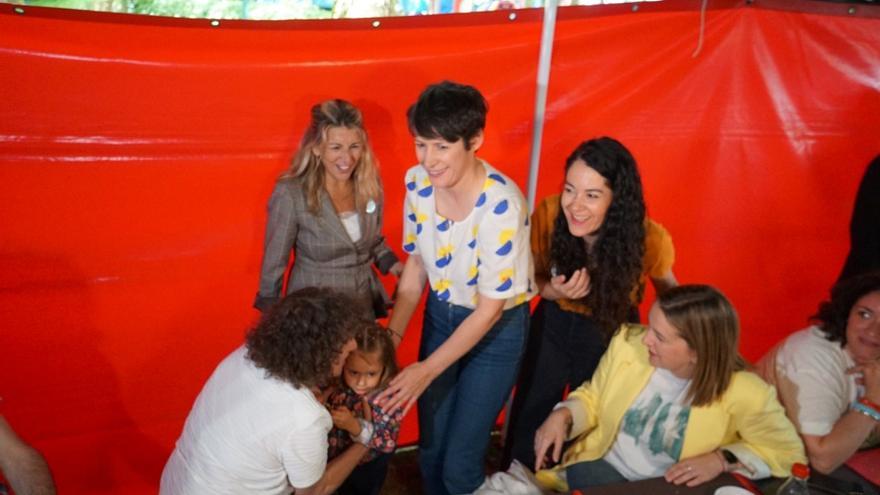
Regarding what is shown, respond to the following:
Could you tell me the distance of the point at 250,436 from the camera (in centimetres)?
158

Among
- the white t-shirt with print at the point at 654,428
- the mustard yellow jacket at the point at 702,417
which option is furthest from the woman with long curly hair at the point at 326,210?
the white t-shirt with print at the point at 654,428

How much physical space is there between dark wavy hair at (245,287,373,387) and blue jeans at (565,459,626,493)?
0.80m

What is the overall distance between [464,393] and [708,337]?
771mm

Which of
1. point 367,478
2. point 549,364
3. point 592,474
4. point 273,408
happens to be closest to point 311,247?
point 273,408

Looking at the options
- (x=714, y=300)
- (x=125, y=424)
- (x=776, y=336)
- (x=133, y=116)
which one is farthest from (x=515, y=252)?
(x=776, y=336)

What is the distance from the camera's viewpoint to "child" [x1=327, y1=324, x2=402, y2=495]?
6.35 feet

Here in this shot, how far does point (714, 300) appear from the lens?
5.74 feet

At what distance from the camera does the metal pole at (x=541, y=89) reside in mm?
2516

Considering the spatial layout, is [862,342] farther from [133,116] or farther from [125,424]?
[125,424]

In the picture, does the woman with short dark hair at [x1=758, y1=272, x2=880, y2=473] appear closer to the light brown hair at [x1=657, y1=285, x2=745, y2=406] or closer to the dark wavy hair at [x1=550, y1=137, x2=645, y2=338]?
the light brown hair at [x1=657, y1=285, x2=745, y2=406]

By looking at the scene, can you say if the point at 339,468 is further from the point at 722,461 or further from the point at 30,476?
the point at 722,461

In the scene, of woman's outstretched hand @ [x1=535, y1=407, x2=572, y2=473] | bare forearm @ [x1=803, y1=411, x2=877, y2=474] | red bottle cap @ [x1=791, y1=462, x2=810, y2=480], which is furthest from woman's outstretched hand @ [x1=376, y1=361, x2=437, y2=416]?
bare forearm @ [x1=803, y1=411, x2=877, y2=474]

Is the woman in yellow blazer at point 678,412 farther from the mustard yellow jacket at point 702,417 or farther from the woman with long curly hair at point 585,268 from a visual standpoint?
the woman with long curly hair at point 585,268

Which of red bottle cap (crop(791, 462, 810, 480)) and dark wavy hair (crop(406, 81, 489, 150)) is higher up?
dark wavy hair (crop(406, 81, 489, 150))
